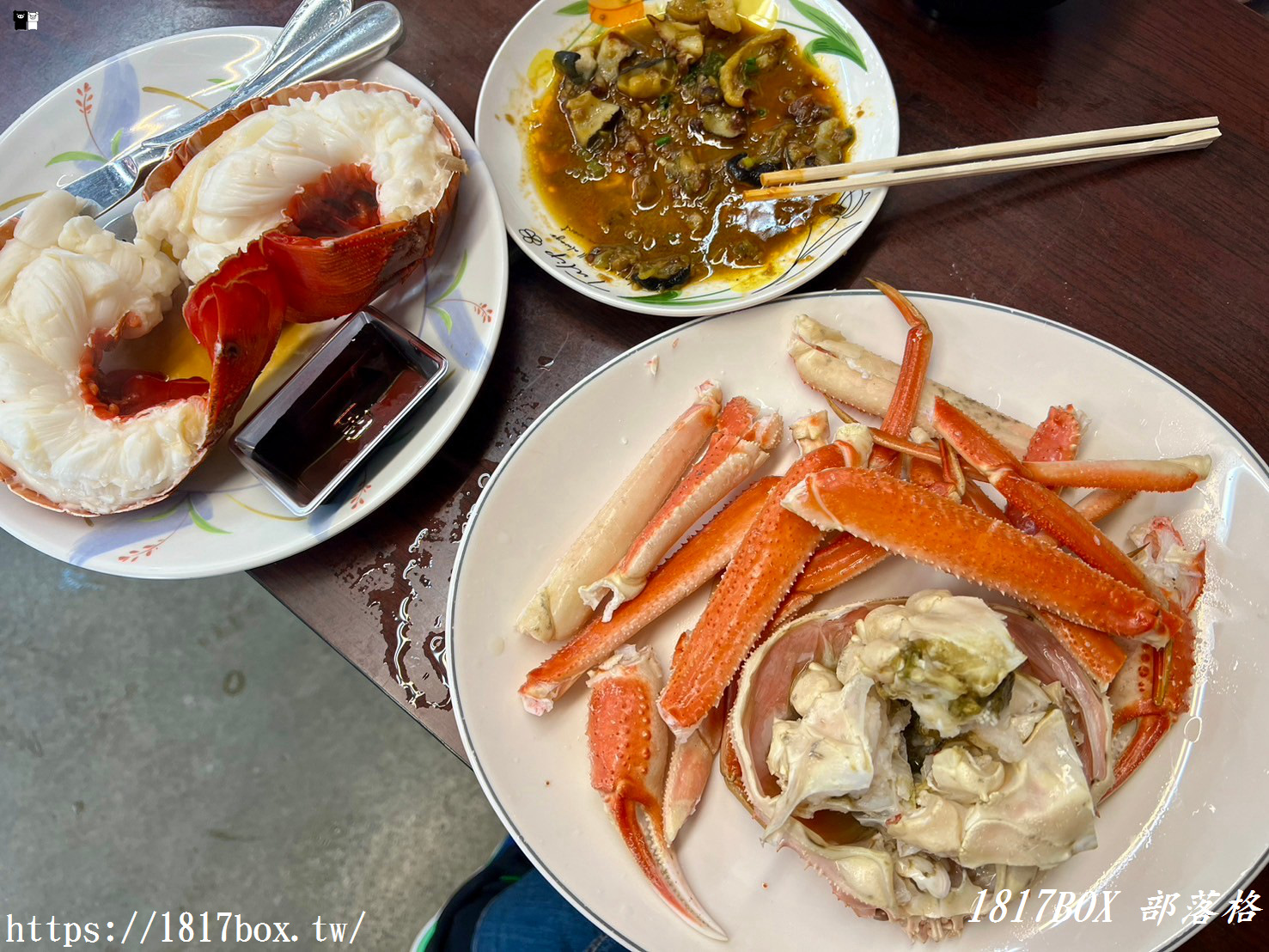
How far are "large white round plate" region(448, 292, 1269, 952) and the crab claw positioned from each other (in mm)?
31

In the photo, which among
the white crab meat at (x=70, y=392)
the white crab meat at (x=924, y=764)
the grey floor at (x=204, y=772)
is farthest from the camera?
the grey floor at (x=204, y=772)

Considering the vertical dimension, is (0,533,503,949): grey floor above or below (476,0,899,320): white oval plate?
below

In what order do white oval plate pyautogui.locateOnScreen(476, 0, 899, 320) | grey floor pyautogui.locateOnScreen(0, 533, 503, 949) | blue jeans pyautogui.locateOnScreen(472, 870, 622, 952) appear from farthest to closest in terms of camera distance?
grey floor pyautogui.locateOnScreen(0, 533, 503, 949) < blue jeans pyautogui.locateOnScreen(472, 870, 622, 952) < white oval plate pyautogui.locateOnScreen(476, 0, 899, 320)

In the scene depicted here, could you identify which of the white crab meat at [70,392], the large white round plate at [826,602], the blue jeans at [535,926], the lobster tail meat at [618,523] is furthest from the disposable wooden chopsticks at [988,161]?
the blue jeans at [535,926]

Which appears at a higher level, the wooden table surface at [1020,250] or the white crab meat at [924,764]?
the wooden table surface at [1020,250]

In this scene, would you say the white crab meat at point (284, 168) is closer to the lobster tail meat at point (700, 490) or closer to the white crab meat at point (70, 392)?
the white crab meat at point (70, 392)

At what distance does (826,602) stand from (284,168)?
1.17 metres

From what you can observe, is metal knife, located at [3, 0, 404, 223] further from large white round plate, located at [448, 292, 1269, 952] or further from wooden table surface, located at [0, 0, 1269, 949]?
large white round plate, located at [448, 292, 1269, 952]

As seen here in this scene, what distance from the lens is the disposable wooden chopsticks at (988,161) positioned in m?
1.45

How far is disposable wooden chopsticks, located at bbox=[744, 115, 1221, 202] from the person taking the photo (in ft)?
4.75

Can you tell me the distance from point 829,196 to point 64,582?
2568 millimetres

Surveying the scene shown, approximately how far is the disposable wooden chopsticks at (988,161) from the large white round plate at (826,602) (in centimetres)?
22

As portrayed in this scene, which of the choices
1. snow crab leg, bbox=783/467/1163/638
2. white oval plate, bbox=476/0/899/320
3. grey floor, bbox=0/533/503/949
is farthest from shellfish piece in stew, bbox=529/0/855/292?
grey floor, bbox=0/533/503/949

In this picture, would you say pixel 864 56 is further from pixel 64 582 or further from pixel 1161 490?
pixel 64 582
